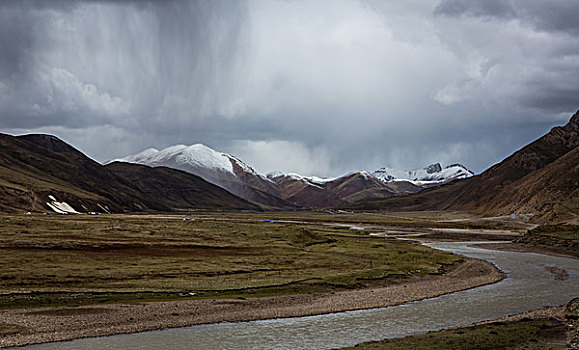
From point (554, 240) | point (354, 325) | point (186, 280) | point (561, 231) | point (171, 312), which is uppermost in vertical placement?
point (561, 231)

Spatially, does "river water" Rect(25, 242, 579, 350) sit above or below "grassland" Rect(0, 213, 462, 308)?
below

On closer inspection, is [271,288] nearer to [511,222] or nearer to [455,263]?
[455,263]

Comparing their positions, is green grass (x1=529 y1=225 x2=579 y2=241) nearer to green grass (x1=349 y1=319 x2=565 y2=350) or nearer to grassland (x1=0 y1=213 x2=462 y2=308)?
grassland (x1=0 y1=213 x2=462 y2=308)

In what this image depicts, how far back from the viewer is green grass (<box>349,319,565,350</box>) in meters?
33.4

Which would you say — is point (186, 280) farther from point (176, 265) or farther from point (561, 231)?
point (561, 231)

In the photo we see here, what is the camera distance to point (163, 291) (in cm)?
5206

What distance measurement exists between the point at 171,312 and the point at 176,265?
23315 millimetres

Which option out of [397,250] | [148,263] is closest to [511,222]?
[397,250]

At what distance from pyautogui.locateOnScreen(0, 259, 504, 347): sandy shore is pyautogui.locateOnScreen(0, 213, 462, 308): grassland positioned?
298cm

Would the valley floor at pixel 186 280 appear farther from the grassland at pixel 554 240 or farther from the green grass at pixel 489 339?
the grassland at pixel 554 240

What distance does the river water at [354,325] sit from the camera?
36500mm

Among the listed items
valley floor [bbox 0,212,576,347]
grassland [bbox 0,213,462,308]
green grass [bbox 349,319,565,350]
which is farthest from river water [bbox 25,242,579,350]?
grassland [bbox 0,213,462,308]

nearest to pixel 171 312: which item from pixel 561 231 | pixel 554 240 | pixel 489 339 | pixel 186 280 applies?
pixel 186 280

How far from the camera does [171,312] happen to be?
44875 mm
